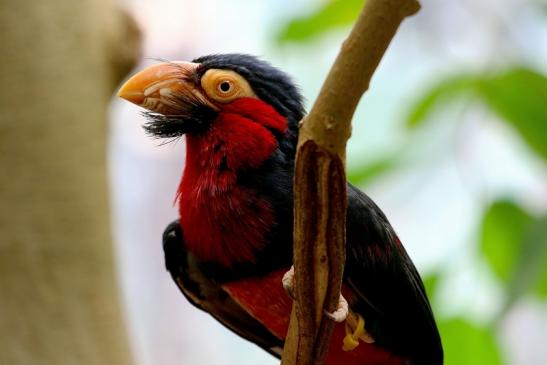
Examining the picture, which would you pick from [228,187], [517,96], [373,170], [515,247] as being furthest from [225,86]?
[515,247]

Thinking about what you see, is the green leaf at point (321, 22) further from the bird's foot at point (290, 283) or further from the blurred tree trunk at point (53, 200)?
the bird's foot at point (290, 283)

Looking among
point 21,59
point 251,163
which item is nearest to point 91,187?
point 21,59

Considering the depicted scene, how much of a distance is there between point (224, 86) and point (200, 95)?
0.06m

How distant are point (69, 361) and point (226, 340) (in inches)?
223

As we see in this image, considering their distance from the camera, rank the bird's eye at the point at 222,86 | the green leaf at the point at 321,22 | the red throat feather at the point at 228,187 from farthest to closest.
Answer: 1. the green leaf at the point at 321,22
2. the bird's eye at the point at 222,86
3. the red throat feather at the point at 228,187

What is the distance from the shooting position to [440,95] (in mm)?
2703

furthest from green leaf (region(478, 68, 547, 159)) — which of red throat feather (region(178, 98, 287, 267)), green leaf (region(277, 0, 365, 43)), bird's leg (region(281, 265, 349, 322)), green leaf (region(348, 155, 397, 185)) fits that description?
bird's leg (region(281, 265, 349, 322))

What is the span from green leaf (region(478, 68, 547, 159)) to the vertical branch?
1.22m

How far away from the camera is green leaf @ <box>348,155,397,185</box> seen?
2.81 metres

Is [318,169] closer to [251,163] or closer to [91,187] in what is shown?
[251,163]

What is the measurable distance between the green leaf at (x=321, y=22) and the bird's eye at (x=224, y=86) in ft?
3.43

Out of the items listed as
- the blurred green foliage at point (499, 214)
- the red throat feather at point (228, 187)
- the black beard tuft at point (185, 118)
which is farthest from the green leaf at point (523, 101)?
the black beard tuft at point (185, 118)

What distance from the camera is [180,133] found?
84.5 inches

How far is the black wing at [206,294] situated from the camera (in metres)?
2.32
